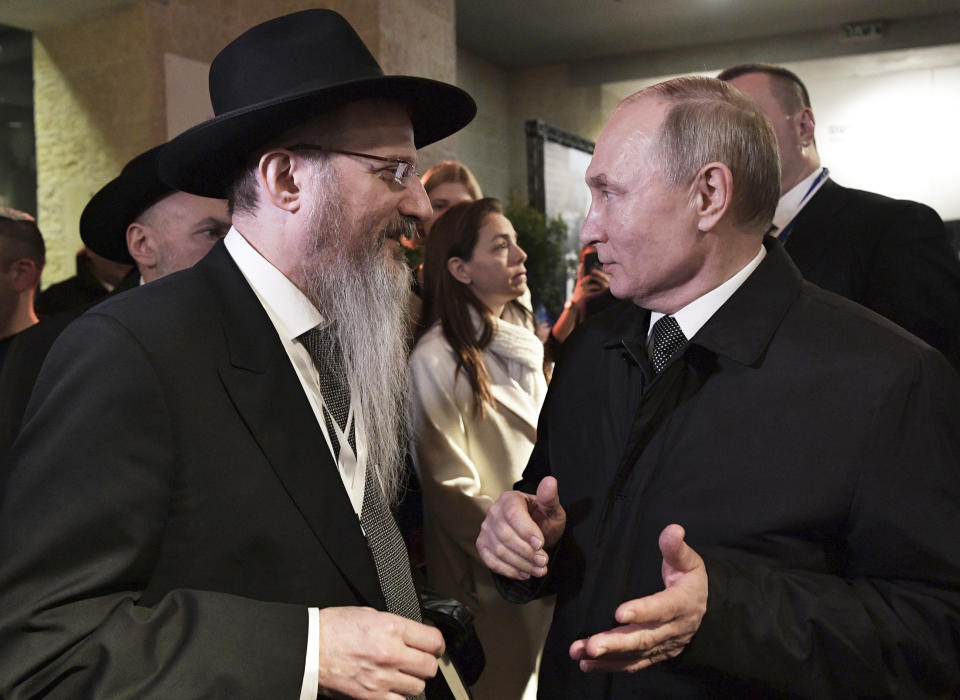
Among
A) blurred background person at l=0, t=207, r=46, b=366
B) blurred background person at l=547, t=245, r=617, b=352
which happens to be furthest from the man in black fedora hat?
blurred background person at l=547, t=245, r=617, b=352

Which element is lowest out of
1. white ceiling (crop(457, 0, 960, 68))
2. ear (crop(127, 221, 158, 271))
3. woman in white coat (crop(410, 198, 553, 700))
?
woman in white coat (crop(410, 198, 553, 700))

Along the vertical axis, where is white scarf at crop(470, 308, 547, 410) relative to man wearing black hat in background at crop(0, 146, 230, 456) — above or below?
below

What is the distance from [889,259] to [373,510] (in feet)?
5.89

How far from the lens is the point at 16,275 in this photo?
2914mm

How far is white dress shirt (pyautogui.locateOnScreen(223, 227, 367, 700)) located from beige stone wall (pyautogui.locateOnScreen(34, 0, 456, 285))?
3.26 metres

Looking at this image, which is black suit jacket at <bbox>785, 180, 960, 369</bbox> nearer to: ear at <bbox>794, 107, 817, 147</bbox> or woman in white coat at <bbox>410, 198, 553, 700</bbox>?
ear at <bbox>794, 107, 817, 147</bbox>

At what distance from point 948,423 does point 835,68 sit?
9192 millimetres

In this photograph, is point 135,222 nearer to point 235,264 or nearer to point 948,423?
point 235,264

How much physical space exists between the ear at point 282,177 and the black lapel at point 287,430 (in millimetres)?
203

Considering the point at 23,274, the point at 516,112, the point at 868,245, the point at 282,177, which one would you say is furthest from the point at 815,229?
the point at 516,112

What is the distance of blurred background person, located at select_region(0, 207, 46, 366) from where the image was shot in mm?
2881

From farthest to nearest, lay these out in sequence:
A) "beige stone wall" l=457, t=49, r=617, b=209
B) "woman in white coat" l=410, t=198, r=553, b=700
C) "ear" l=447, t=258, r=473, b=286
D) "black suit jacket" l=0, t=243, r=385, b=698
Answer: "beige stone wall" l=457, t=49, r=617, b=209 < "ear" l=447, t=258, r=473, b=286 < "woman in white coat" l=410, t=198, r=553, b=700 < "black suit jacket" l=0, t=243, r=385, b=698

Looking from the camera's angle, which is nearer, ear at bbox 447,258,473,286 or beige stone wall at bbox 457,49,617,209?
ear at bbox 447,258,473,286

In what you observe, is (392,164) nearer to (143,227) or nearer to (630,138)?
(630,138)
